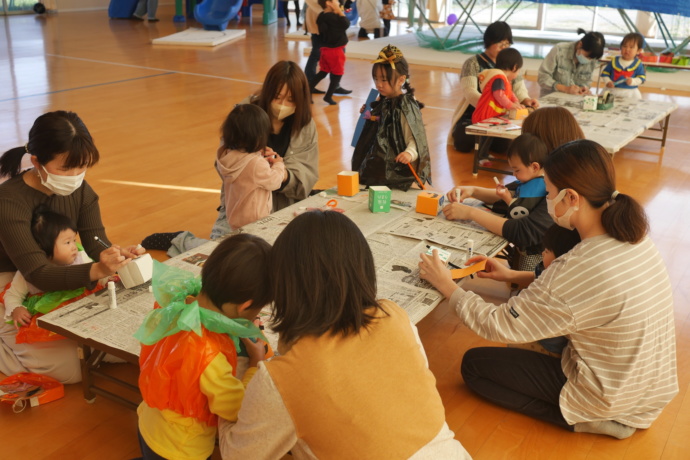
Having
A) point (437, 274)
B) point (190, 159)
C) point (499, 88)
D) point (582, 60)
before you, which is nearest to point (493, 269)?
point (437, 274)

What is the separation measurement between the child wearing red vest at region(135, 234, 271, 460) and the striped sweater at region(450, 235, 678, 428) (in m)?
0.96

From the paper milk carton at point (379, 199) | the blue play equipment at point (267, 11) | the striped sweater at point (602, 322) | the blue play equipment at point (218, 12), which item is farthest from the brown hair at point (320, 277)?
the blue play equipment at point (267, 11)

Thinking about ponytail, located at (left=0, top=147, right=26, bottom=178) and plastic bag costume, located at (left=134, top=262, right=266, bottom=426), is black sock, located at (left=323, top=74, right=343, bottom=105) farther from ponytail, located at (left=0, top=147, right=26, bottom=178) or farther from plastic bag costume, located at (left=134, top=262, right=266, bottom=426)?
plastic bag costume, located at (left=134, top=262, right=266, bottom=426)

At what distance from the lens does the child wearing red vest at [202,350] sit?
1.94m

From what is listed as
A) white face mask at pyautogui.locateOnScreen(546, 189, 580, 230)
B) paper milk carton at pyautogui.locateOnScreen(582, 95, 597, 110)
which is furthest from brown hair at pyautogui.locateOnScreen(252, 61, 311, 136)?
paper milk carton at pyautogui.locateOnScreen(582, 95, 597, 110)

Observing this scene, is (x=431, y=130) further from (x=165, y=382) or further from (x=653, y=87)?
(x=165, y=382)

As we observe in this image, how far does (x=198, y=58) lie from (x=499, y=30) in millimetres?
6367

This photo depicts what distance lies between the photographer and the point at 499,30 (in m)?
6.25

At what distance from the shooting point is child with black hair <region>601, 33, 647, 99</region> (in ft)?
23.4

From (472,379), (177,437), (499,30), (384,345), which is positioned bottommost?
(472,379)

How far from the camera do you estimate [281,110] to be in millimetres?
3971

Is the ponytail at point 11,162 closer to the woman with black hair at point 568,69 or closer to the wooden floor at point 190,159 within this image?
the wooden floor at point 190,159

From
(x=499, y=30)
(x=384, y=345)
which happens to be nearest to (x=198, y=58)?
(x=499, y=30)

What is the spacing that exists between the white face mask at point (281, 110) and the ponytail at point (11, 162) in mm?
1422
